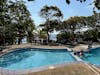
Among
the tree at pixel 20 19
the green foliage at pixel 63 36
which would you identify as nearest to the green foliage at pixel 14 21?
the tree at pixel 20 19

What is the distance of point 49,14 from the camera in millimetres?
28453

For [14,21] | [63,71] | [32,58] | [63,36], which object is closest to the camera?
[63,71]

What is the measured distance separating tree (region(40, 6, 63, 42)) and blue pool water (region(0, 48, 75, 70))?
21.4 feet

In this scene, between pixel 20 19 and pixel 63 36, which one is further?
pixel 63 36

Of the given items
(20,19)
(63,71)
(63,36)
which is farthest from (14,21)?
(63,71)

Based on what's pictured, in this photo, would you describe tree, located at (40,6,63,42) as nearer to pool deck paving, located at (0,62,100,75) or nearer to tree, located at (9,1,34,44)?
tree, located at (9,1,34,44)

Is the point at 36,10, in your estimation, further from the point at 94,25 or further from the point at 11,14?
the point at 94,25

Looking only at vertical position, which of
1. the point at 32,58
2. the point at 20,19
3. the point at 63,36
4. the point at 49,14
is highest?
the point at 49,14

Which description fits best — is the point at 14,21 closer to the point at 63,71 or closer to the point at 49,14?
the point at 49,14

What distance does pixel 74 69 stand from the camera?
22.6ft

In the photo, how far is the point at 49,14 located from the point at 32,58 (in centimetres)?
1214

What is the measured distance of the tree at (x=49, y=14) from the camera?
2819 centimetres

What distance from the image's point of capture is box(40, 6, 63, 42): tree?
28.2 metres

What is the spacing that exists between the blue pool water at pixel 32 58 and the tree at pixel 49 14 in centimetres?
652
